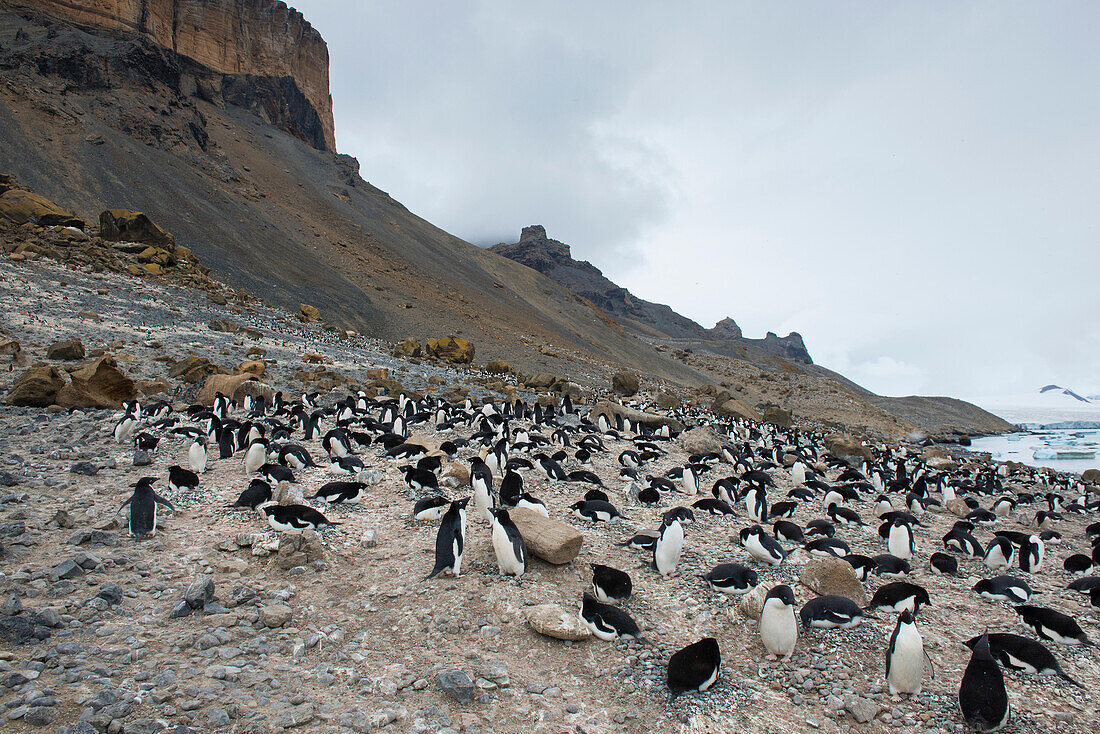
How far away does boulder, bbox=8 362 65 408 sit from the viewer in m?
10.8

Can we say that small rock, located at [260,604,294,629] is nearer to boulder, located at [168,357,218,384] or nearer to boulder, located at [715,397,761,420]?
boulder, located at [168,357,218,384]

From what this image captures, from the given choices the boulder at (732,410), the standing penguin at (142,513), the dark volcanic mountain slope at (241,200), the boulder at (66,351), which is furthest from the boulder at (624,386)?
the standing penguin at (142,513)

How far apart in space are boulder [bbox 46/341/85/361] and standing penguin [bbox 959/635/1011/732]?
62.1ft

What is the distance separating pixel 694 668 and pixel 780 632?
1097 millimetres

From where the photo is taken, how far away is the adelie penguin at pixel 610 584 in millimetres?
5574

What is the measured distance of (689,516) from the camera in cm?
825

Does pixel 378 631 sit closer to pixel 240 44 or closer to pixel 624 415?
pixel 624 415

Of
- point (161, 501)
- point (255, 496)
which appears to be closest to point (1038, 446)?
point (255, 496)

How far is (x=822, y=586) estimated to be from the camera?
6.21 meters

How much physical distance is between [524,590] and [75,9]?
77605 mm

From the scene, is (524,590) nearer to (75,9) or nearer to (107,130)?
(107,130)

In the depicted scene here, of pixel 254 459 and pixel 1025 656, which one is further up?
pixel 254 459

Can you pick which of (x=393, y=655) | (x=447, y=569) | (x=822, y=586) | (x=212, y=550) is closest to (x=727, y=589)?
(x=822, y=586)

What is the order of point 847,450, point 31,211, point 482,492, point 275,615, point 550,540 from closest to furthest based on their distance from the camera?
point 275,615 < point 550,540 < point 482,492 < point 847,450 < point 31,211
